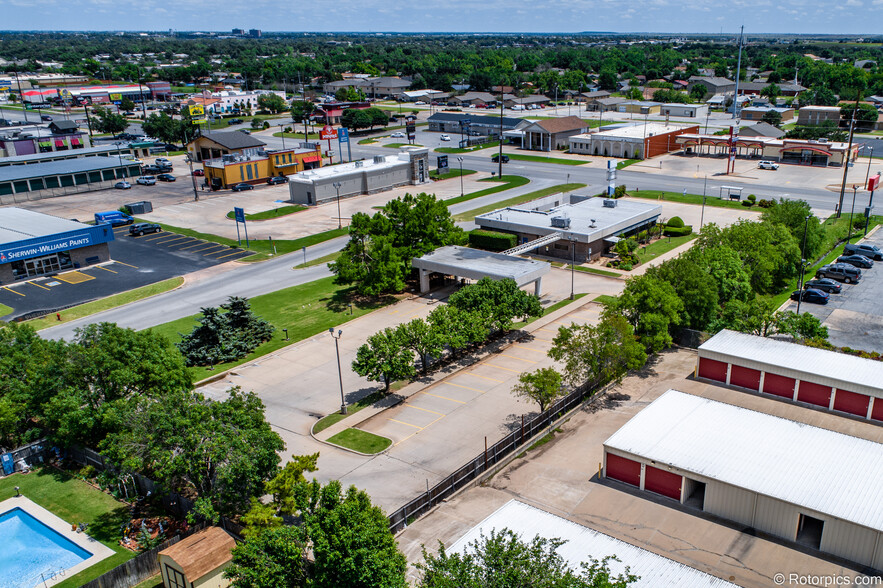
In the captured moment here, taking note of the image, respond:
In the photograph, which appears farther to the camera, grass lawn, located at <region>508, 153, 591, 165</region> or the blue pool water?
grass lawn, located at <region>508, 153, 591, 165</region>

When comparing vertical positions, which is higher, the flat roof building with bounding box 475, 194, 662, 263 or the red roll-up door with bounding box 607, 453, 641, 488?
the flat roof building with bounding box 475, 194, 662, 263

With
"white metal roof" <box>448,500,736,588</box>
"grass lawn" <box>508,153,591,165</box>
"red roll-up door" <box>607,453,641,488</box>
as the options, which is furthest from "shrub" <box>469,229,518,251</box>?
"grass lawn" <box>508,153,591,165</box>

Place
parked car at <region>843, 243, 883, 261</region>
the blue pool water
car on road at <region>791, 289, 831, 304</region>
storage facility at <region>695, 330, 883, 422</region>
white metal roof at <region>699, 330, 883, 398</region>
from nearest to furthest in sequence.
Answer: the blue pool water < storage facility at <region>695, 330, 883, 422</region> < white metal roof at <region>699, 330, 883, 398</region> < car on road at <region>791, 289, 831, 304</region> < parked car at <region>843, 243, 883, 261</region>

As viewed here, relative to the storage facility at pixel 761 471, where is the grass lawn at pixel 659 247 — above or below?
below

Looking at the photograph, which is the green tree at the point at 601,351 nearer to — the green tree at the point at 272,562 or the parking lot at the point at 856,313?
the parking lot at the point at 856,313

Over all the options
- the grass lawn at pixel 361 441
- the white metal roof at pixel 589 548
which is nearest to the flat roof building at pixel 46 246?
the grass lawn at pixel 361 441

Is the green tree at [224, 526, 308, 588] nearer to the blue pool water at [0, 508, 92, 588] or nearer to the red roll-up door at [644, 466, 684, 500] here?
the blue pool water at [0, 508, 92, 588]

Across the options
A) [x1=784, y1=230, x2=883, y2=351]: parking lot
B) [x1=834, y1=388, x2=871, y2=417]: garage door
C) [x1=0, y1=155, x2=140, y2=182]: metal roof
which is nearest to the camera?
[x1=834, y1=388, x2=871, y2=417]: garage door
